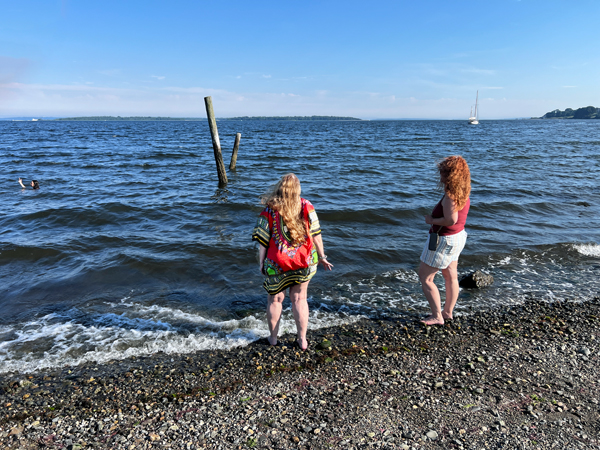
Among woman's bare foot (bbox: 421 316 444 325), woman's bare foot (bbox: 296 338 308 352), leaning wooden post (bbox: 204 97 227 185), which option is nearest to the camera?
woman's bare foot (bbox: 296 338 308 352)

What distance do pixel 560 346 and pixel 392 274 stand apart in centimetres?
314

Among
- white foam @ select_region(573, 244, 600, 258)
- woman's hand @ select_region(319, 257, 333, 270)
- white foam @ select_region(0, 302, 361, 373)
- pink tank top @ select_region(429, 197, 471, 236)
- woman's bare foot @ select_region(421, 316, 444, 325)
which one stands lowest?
white foam @ select_region(0, 302, 361, 373)

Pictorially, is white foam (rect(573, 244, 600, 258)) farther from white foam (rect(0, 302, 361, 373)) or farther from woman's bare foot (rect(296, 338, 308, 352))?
woman's bare foot (rect(296, 338, 308, 352))

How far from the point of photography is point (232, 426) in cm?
310

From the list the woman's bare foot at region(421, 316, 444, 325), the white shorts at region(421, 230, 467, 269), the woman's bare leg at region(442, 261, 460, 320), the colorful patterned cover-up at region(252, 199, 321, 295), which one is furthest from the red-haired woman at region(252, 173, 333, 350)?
the woman's bare foot at region(421, 316, 444, 325)

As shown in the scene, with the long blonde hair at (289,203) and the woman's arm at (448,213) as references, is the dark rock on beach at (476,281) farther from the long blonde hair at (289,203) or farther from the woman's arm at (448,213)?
the long blonde hair at (289,203)

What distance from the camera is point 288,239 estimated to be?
12.7 feet

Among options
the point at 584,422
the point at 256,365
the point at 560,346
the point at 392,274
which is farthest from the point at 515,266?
the point at 256,365

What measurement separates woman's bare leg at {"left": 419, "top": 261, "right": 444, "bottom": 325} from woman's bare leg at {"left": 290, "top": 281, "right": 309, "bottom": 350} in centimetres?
167

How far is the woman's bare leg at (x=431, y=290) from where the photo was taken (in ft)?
15.6

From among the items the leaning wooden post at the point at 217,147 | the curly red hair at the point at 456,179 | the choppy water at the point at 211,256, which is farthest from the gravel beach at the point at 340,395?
the leaning wooden post at the point at 217,147

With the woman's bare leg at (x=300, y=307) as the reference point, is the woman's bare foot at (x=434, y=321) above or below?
below

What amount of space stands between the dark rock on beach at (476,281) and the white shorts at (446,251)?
2.11m

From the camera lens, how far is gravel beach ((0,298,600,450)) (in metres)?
2.96
